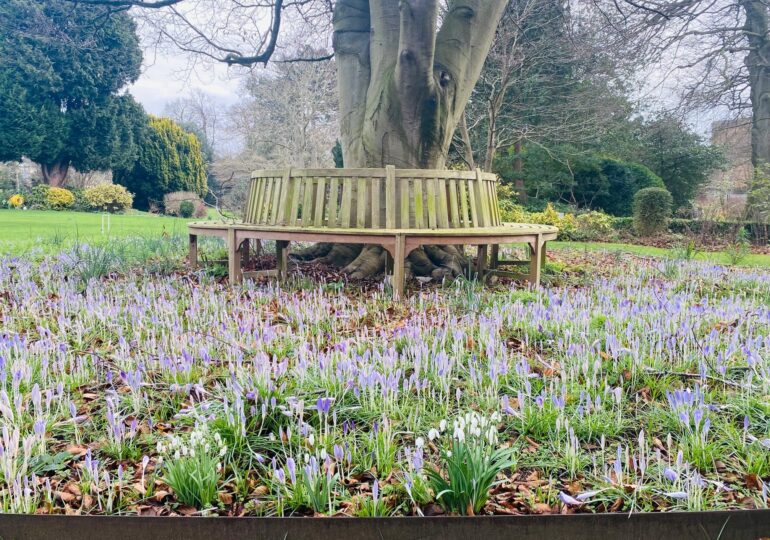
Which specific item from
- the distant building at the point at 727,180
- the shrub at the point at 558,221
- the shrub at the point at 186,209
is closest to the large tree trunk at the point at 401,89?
the shrub at the point at 558,221

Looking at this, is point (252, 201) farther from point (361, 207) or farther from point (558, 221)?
point (558, 221)

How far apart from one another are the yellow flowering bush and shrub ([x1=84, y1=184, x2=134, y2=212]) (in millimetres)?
2303

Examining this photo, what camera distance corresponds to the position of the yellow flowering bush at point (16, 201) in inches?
880

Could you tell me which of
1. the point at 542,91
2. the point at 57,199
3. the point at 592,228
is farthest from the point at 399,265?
the point at 57,199

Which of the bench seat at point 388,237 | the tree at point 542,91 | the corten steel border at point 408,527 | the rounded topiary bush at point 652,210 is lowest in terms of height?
the corten steel border at point 408,527

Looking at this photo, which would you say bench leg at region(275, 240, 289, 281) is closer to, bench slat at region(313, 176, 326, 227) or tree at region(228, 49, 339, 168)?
bench slat at region(313, 176, 326, 227)

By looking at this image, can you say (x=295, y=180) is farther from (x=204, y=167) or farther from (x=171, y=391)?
(x=204, y=167)

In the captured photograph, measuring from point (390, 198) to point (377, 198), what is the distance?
158mm

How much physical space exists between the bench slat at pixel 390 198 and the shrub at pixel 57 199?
22.0 meters

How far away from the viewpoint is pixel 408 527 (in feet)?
4.96

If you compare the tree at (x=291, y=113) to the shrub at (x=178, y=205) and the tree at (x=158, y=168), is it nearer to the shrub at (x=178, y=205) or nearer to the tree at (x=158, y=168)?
the tree at (x=158, y=168)

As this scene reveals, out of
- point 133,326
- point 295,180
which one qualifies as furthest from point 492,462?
point 295,180

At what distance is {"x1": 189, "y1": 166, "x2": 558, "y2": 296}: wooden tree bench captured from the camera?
5.16m

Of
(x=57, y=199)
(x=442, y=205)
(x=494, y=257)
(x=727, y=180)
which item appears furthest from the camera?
(x=57, y=199)
